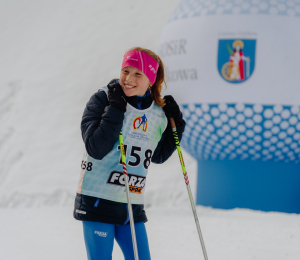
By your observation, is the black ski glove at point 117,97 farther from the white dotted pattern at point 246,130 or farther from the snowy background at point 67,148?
the white dotted pattern at point 246,130

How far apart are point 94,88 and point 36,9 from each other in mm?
4516

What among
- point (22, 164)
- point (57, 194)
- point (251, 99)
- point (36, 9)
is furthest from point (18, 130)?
point (251, 99)

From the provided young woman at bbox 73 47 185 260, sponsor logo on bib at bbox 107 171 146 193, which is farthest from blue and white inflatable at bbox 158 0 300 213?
sponsor logo on bib at bbox 107 171 146 193

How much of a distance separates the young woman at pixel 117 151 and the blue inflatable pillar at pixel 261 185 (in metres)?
2.88

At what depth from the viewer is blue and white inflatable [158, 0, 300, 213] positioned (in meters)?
4.38

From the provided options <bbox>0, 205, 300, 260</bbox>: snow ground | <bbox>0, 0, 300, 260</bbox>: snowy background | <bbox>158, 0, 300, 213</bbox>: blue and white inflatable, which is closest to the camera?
<bbox>0, 205, 300, 260</bbox>: snow ground

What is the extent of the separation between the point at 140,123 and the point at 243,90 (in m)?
2.56

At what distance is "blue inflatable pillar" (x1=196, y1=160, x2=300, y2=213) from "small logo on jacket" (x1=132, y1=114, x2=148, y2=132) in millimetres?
2957

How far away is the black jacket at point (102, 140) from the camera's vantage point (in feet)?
6.24

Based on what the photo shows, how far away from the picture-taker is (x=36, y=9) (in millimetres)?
12453

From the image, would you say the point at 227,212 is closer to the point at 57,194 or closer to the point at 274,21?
the point at 274,21

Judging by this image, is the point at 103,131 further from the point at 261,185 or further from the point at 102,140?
the point at 261,185

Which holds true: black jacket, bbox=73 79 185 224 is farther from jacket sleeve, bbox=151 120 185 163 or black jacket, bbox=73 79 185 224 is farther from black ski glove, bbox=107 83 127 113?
jacket sleeve, bbox=151 120 185 163

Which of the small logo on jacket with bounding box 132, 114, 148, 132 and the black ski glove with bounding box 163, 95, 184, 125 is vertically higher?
the black ski glove with bounding box 163, 95, 184, 125
